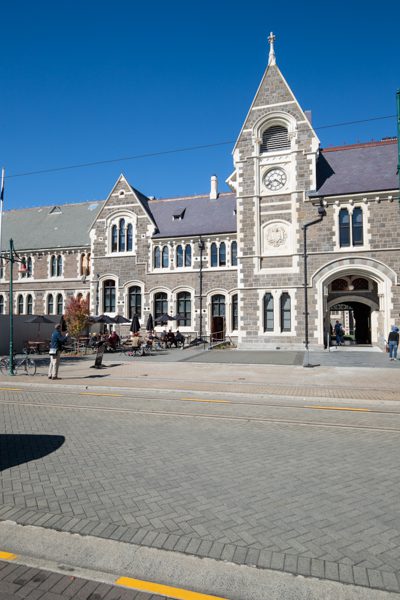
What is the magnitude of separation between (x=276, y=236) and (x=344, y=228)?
4.26m

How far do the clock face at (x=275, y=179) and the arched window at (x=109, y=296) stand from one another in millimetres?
16096

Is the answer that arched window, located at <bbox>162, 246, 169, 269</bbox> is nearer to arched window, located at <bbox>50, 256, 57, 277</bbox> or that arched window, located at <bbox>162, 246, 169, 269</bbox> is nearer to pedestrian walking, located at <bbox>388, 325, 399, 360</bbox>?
arched window, located at <bbox>50, 256, 57, 277</bbox>

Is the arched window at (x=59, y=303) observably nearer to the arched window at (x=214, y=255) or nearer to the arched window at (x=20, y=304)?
the arched window at (x=20, y=304)

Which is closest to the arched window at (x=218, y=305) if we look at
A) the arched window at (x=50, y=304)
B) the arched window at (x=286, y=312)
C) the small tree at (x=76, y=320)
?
the arched window at (x=286, y=312)

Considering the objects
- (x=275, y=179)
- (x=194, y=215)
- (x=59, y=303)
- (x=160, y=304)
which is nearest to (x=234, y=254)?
(x=194, y=215)

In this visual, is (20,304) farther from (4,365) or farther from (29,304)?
(4,365)

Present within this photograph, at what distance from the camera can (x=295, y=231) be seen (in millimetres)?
24812

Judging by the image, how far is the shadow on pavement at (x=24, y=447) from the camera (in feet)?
18.3

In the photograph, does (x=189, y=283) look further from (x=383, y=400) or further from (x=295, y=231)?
(x=383, y=400)

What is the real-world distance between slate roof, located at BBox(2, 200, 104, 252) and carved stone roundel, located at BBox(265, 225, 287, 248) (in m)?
18.2

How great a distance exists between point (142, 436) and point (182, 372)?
8.44 m

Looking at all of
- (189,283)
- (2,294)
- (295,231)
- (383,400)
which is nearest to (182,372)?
(383,400)

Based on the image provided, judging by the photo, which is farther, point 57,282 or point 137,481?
point 57,282

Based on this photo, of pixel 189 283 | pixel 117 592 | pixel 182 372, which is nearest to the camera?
pixel 117 592
